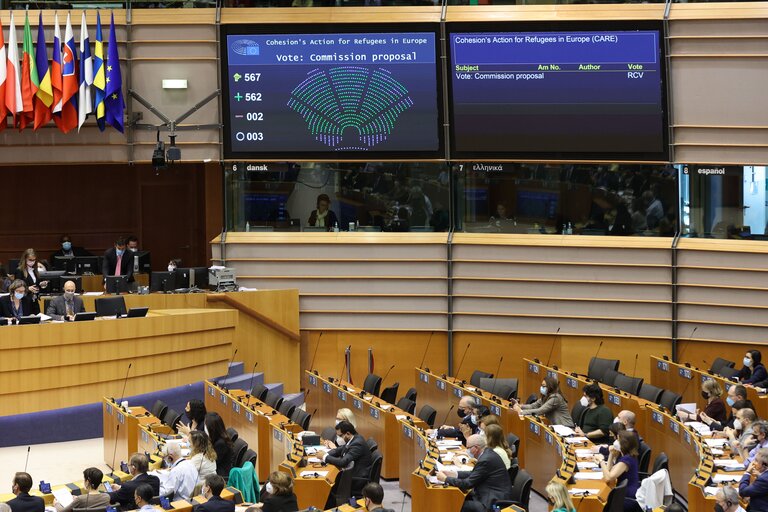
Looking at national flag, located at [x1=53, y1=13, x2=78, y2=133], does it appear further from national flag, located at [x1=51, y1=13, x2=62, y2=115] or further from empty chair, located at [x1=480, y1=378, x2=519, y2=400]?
empty chair, located at [x1=480, y1=378, x2=519, y2=400]

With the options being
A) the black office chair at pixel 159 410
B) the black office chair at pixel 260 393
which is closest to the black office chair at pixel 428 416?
the black office chair at pixel 260 393

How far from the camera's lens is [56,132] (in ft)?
68.7

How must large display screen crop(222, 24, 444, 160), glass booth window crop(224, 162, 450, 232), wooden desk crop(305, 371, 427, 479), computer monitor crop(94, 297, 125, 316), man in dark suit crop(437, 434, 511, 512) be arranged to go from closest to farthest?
man in dark suit crop(437, 434, 511, 512)
wooden desk crop(305, 371, 427, 479)
computer monitor crop(94, 297, 125, 316)
large display screen crop(222, 24, 444, 160)
glass booth window crop(224, 162, 450, 232)

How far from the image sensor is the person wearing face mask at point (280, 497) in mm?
11555

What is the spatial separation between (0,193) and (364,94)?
25.5 feet

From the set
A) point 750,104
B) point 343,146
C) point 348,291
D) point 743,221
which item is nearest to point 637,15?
point 750,104

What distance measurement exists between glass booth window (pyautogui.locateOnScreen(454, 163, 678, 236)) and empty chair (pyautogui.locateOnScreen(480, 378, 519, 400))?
12.5 ft

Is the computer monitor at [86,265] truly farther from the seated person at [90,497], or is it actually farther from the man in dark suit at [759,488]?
the man in dark suit at [759,488]

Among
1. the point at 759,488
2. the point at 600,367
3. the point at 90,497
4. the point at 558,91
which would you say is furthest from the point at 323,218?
the point at 759,488

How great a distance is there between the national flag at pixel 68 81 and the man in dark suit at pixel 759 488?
42.8 feet

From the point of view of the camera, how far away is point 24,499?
37.4 feet

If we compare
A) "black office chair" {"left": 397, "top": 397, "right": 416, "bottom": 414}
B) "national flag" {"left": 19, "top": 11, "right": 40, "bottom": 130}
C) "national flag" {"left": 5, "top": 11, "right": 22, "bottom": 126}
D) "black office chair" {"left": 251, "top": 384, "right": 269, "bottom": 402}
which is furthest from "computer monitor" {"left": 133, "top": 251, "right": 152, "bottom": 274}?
"black office chair" {"left": 397, "top": 397, "right": 416, "bottom": 414}

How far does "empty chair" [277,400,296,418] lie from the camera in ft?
53.7

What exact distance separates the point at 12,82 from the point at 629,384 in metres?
10.9
